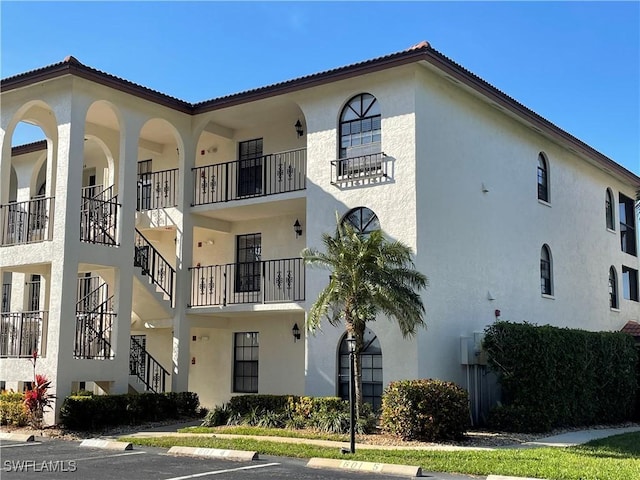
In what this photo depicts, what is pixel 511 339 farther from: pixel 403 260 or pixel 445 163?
pixel 445 163

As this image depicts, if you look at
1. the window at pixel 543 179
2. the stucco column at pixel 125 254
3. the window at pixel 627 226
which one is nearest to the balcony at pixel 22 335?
the stucco column at pixel 125 254

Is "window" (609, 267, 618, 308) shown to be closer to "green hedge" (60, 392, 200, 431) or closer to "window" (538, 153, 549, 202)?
"window" (538, 153, 549, 202)

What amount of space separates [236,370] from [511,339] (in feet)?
28.6

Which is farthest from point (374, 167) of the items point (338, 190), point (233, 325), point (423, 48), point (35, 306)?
point (35, 306)

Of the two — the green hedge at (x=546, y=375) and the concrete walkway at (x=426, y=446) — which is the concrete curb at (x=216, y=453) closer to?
the concrete walkway at (x=426, y=446)

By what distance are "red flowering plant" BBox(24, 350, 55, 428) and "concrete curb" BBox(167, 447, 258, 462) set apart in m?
4.72

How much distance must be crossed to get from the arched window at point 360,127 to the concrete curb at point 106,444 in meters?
8.90

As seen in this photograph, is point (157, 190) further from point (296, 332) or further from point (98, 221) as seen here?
point (296, 332)

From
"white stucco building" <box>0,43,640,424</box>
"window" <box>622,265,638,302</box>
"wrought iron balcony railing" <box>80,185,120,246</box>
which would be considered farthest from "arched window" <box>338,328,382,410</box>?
"window" <box>622,265,638,302</box>

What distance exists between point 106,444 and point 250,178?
9.97 m

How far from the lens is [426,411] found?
15.5 metres

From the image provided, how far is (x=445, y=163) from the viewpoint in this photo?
19250 millimetres

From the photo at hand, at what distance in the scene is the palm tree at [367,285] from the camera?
52.7 feet

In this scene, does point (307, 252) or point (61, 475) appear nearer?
point (61, 475)
